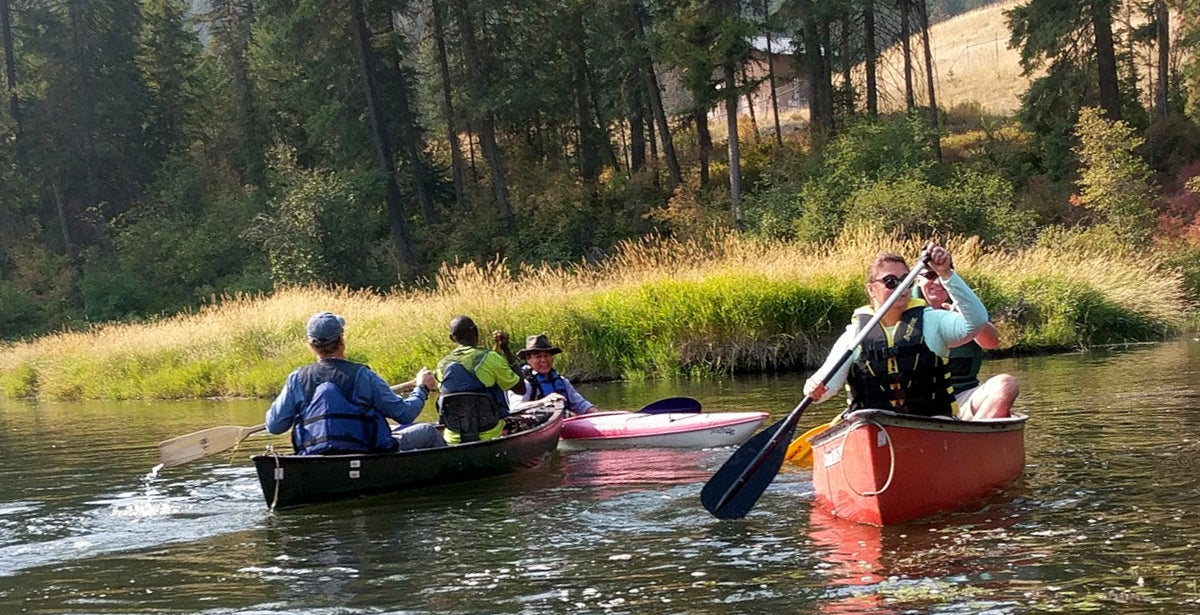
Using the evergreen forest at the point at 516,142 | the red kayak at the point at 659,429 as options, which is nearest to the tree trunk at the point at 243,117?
the evergreen forest at the point at 516,142

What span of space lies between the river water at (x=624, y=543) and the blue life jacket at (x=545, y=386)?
98 centimetres

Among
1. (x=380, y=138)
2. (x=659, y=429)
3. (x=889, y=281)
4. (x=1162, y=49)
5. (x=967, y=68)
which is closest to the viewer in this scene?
(x=889, y=281)

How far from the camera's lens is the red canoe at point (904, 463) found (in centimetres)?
636

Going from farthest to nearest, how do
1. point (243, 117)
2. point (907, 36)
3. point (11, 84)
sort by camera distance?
point (243, 117) < point (11, 84) < point (907, 36)

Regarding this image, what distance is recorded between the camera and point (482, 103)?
37.2 metres

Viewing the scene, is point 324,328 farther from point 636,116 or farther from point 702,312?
point 636,116

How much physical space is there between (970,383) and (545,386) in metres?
4.94

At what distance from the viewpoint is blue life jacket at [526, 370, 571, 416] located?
11969 mm

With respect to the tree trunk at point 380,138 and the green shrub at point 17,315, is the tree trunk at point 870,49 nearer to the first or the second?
the tree trunk at point 380,138

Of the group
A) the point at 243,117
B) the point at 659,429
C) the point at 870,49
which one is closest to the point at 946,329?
the point at 659,429

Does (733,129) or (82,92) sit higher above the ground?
(82,92)

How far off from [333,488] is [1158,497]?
211 inches

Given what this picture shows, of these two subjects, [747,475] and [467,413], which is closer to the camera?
[747,475]

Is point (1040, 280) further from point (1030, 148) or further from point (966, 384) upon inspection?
point (1030, 148)
